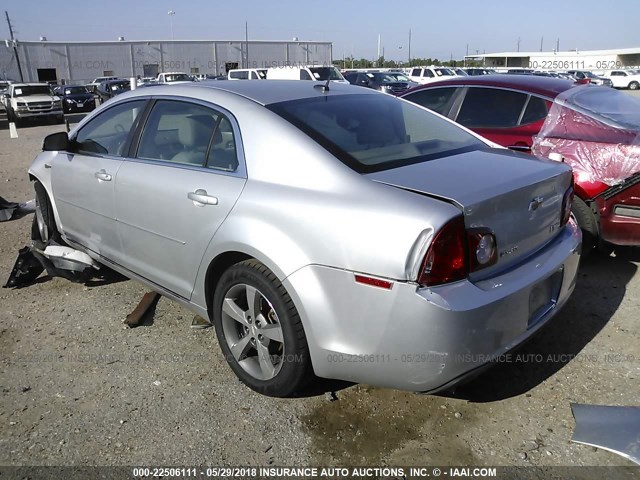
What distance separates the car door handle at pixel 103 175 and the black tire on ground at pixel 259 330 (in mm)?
1289

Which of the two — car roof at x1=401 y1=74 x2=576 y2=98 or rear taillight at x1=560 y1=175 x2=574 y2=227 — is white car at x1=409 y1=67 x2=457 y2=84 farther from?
rear taillight at x1=560 y1=175 x2=574 y2=227

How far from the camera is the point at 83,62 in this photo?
182 feet

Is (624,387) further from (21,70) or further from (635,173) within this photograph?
(21,70)

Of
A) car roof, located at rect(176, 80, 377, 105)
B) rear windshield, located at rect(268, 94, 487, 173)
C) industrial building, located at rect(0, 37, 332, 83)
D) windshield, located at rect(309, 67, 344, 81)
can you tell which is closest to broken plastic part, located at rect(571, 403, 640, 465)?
rear windshield, located at rect(268, 94, 487, 173)

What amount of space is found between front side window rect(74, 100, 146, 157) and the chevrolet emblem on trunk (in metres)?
2.56

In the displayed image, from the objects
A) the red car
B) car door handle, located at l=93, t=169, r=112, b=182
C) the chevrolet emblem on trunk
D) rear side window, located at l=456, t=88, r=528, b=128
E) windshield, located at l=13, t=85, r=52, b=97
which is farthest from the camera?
windshield, located at l=13, t=85, r=52, b=97

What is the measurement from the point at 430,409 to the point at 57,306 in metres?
2.95

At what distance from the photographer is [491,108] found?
5211mm

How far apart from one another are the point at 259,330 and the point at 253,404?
416mm

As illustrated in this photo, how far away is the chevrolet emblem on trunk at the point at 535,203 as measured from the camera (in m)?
2.54

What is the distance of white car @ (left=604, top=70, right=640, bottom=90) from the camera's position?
1671 inches

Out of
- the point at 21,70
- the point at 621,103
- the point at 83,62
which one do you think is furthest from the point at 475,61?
the point at 621,103

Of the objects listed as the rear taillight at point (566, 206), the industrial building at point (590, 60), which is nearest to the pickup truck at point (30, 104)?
the rear taillight at point (566, 206)

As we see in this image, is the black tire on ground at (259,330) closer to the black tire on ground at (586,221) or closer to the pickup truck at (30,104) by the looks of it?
the black tire on ground at (586,221)
